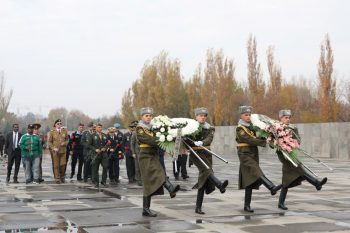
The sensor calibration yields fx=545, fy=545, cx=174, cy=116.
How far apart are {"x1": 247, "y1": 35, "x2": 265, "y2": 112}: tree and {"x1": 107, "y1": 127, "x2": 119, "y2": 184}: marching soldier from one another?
3096 cm

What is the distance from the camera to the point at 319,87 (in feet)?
128

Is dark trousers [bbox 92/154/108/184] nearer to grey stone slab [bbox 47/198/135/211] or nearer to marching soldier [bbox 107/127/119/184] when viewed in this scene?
marching soldier [bbox 107/127/119/184]

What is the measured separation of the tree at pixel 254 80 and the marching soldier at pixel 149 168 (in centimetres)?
3696

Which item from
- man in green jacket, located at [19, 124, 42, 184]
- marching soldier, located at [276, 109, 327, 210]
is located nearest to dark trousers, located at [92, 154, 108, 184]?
man in green jacket, located at [19, 124, 42, 184]

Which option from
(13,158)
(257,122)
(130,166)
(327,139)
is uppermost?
(327,139)

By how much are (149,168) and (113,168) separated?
679cm

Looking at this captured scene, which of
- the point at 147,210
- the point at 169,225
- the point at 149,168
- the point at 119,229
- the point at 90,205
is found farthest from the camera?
the point at 90,205

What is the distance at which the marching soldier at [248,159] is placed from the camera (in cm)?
934

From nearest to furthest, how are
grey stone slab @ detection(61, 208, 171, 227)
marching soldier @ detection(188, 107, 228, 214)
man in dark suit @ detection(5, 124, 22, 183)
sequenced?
grey stone slab @ detection(61, 208, 171, 227) → marching soldier @ detection(188, 107, 228, 214) → man in dark suit @ detection(5, 124, 22, 183)

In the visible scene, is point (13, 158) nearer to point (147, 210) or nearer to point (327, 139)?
point (147, 210)

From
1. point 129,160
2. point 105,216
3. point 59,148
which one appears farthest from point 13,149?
point 105,216

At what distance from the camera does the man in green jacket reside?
15242 millimetres

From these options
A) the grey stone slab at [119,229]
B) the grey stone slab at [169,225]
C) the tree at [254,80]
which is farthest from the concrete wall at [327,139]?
the grey stone slab at [119,229]

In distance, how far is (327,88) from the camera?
3822 centimetres
